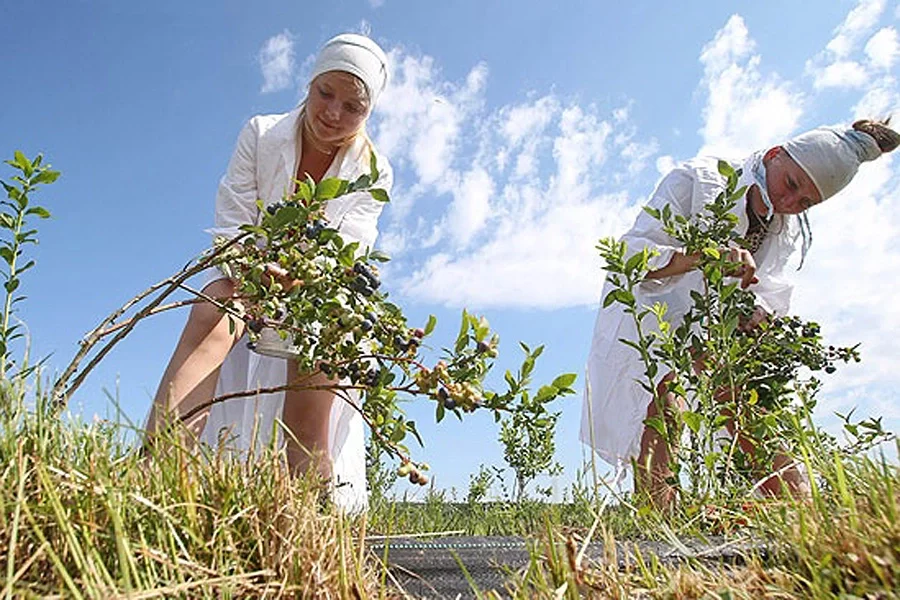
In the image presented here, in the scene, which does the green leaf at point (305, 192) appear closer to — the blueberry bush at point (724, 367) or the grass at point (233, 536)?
the grass at point (233, 536)

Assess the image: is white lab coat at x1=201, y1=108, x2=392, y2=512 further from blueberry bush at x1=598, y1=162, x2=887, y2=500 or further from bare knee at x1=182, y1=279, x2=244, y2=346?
blueberry bush at x1=598, y1=162, x2=887, y2=500

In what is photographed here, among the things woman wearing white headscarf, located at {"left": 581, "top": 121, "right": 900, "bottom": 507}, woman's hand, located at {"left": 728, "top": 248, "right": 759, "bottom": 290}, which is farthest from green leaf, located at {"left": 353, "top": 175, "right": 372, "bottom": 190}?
woman wearing white headscarf, located at {"left": 581, "top": 121, "right": 900, "bottom": 507}

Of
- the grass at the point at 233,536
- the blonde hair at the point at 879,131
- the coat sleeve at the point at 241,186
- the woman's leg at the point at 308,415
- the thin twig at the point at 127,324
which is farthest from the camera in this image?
the blonde hair at the point at 879,131

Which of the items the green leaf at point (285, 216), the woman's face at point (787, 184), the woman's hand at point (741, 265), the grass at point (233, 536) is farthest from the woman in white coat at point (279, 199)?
the woman's face at point (787, 184)

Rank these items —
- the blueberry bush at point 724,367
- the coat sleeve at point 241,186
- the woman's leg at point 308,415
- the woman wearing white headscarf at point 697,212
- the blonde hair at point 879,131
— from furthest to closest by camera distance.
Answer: the blonde hair at point 879,131, the woman wearing white headscarf at point 697,212, the coat sleeve at point 241,186, the woman's leg at point 308,415, the blueberry bush at point 724,367

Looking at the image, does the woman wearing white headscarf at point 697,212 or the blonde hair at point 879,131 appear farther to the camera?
the blonde hair at point 879,131

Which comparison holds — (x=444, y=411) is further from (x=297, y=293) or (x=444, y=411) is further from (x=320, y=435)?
(x=320, y=435)

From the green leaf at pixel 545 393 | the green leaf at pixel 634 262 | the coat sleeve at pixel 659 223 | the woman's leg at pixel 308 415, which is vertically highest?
the coat sleeve at pixel 659 223

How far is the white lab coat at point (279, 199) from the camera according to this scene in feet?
9.16

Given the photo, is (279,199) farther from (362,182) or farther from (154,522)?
(154,522)

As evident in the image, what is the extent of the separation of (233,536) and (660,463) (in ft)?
7.35

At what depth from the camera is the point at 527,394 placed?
1780 mm

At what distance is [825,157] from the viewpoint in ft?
10.8

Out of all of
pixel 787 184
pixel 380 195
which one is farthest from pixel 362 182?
pixel 787 184
